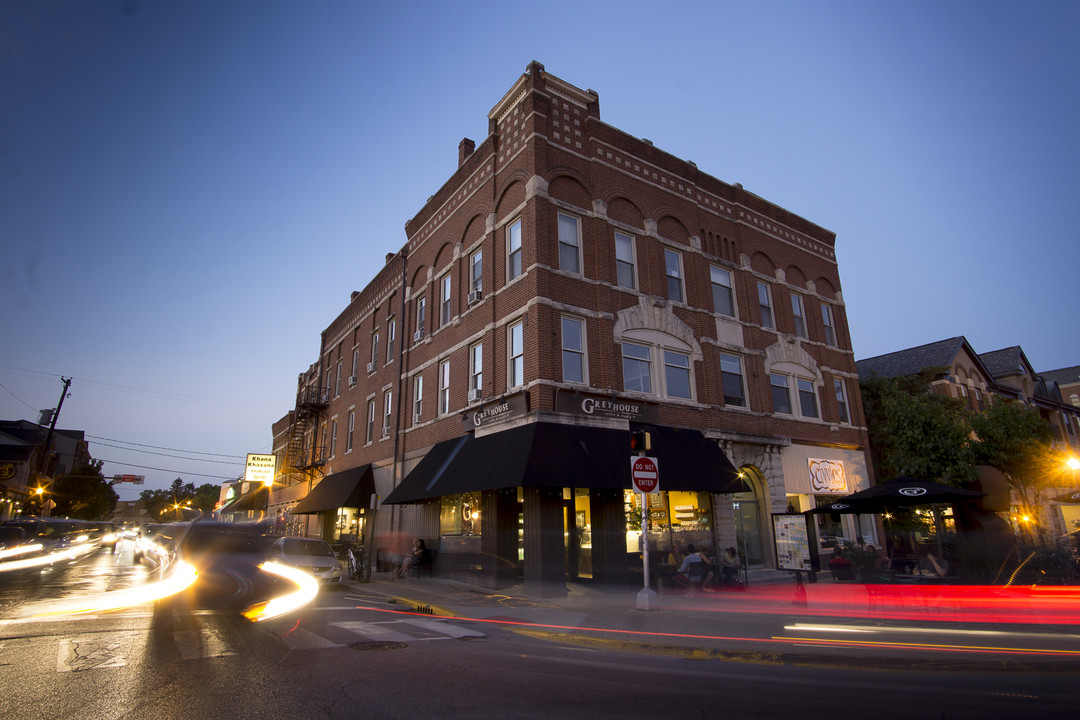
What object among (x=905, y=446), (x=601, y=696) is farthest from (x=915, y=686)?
(x=905, y=446)

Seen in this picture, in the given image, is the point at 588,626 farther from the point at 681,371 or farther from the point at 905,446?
the point at 905,446

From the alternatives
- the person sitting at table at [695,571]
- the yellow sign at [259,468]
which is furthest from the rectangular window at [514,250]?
the yellow sign at [259,468]

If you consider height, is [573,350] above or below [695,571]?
above

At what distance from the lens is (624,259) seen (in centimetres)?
1959

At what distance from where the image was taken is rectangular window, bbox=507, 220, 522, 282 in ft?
60.0

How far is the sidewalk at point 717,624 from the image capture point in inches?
301

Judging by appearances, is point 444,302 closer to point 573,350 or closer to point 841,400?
point 573,350

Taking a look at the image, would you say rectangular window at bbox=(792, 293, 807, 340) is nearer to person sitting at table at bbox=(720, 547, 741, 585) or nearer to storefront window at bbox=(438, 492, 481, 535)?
person sitting at table at bbox=(720, 547, 741, 585)

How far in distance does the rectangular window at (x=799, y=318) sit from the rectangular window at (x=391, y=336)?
17892 millimetres

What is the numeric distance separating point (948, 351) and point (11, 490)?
7035cm

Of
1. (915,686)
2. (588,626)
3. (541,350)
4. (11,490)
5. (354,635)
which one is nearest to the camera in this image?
(915,686)

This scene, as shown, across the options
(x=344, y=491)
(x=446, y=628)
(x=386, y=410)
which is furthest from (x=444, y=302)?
(x=446, y=628)

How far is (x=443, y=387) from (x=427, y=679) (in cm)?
1536

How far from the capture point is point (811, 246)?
27.1m
